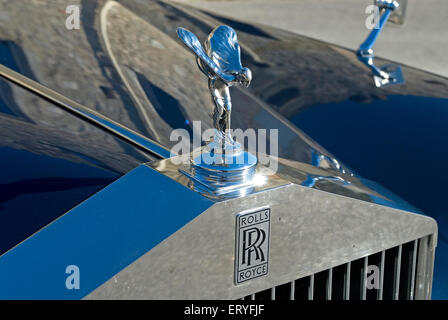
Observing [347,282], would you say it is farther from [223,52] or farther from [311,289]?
[223,52]

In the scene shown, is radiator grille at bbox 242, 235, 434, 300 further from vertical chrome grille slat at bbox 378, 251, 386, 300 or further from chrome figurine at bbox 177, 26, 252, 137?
chrome figurine at bbox 177, 26, 252, 137

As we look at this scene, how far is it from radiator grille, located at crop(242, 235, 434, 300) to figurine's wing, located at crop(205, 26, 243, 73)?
0.36 m

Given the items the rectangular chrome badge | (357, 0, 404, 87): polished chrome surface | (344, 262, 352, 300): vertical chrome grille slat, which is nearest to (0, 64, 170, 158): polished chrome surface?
the rectangular chrome badge

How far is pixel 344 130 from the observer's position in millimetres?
1644

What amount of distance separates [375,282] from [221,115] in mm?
425

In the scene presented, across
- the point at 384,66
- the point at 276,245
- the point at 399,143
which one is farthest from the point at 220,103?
the point at 384,66

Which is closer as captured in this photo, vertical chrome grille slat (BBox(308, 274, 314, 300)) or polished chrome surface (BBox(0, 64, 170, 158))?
vertical chrome grille slat (BBox(308, 274, 314, 300))

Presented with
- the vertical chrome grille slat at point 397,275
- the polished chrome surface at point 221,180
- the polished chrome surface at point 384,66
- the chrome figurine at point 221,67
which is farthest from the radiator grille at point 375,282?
the polished chrome surface at point 384,66

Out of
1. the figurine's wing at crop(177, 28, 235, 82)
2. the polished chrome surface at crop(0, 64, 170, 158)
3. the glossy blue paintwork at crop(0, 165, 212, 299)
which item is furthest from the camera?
the polished chrome surface at crop(0, 64, 170, 158)

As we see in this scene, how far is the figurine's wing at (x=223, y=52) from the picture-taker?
108 cm

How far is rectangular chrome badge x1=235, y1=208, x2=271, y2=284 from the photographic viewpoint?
102 cm

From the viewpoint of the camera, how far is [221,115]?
109cm

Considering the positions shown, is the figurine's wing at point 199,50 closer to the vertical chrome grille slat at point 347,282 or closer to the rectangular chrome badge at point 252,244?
the rectangular chrome badge at point 252,244
